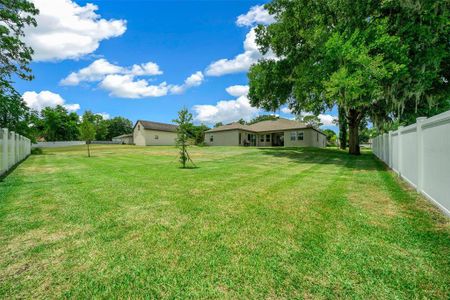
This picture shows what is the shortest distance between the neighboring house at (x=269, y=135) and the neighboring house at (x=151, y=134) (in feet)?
29.5

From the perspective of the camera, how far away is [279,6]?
1633 centimetres

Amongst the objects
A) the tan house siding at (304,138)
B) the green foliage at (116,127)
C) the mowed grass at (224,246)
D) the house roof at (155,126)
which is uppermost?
the green foliage at (116,127)

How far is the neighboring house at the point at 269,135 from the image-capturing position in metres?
32.2

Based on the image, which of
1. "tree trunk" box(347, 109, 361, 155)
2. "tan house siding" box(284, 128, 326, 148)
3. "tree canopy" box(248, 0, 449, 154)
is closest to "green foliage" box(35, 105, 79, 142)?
"tan house siding" box(284, 128, 326, 148)

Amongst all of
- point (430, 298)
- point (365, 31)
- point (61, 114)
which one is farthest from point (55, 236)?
point (61, 114)

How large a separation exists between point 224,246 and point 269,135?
34340mm

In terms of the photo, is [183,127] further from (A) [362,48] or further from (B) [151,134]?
(B) [151,134]

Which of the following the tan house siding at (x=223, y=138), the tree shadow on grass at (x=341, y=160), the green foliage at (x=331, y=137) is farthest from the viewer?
the green foliage at (x=331, y=137)

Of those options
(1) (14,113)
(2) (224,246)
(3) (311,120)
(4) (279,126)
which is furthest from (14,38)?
(3) (311,120)

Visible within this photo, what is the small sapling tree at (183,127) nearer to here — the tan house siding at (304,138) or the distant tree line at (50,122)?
the distant tree line at (50,122)

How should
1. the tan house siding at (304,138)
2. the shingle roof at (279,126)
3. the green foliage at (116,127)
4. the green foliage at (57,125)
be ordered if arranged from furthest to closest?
the green foliage at (116,127) → the green foliage at (57,125) → the shingle roof at (279,126) → the tan house siding at (304,138)

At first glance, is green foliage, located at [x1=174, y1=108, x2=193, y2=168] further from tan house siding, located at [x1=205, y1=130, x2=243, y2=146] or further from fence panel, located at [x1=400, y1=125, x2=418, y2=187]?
tan house siding, located at [x1=205, y1=130, x2=243, y2=146]

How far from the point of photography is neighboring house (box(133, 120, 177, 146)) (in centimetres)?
3994

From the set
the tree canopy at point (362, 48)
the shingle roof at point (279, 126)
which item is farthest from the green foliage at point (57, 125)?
the tree canopy at point (362, 48)
